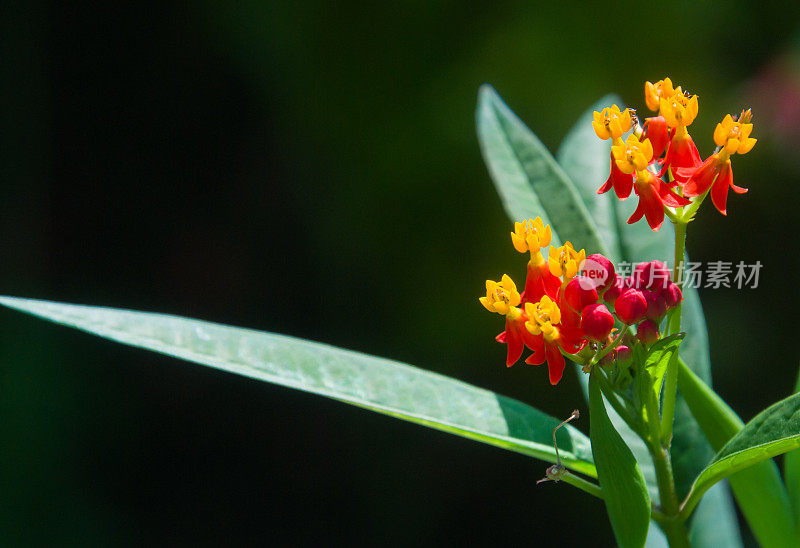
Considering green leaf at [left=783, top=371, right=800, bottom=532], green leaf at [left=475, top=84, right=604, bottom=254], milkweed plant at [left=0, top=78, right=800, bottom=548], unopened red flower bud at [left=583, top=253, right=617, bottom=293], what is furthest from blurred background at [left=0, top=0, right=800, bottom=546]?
unopened red flower bud at [left=583, top=253, right=617, bottom=293]

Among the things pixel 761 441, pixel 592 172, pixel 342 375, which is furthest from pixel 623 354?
pixel 592 172

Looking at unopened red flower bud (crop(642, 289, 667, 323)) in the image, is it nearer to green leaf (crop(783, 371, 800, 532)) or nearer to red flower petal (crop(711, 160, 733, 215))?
red flower petal (crop(711, 160, 733, 215))

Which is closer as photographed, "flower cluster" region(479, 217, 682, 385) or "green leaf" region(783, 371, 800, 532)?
"flower cluster" region(479, 217, 682, 385)

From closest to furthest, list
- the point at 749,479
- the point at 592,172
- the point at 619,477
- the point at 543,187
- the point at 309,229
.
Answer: the point at 619,477 → the point at 749,479 → the point at 543,187 → the point at 592,172 → the point at 309,229

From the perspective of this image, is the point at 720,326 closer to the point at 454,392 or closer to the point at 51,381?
the point at 454,392

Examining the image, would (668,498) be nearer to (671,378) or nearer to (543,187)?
(671,378)

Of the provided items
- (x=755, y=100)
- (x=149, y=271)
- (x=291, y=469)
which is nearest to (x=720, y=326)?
(x=755, y=100)
